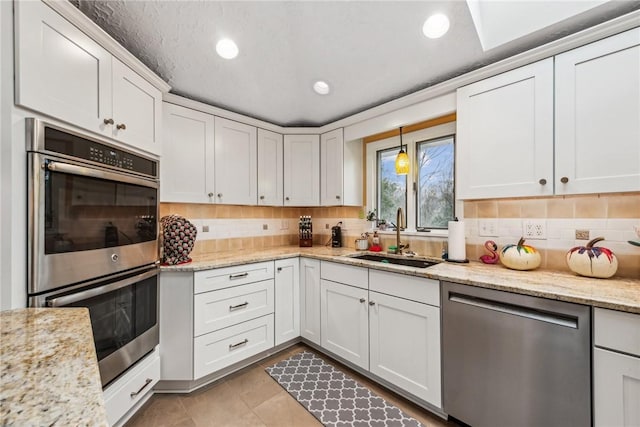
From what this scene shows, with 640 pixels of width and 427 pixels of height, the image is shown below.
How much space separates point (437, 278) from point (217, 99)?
7.47 feet

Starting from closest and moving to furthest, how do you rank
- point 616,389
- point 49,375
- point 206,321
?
point 49,375 < point 616,389 < point 206,321

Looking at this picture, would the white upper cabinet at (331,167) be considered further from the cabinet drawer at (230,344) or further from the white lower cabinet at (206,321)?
the cabinet drawer at (230,344)

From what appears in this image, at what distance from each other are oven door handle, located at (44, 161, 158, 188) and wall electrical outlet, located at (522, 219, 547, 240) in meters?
2.55

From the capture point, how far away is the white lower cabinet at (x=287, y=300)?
2447 millimetres

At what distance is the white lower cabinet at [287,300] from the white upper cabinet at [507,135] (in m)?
1.55

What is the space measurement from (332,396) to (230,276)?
3.69 feet

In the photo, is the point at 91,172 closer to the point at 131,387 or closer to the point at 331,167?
the point at 131,387

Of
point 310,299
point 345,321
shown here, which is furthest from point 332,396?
point 310,299

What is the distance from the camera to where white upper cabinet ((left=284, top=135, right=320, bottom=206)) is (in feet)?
9.88

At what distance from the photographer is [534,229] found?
186cm

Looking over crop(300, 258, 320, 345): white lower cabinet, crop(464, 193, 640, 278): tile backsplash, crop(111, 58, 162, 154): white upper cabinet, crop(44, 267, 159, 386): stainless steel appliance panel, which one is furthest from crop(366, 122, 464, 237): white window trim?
crop(44, 267, 159, 386): stainless steel appliance panel

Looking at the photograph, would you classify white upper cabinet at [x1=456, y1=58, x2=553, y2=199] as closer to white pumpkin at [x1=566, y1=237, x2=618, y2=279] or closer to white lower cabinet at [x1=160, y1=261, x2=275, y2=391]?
white pumpkin at [x1=566, y1=237, x2=618, y2=279]

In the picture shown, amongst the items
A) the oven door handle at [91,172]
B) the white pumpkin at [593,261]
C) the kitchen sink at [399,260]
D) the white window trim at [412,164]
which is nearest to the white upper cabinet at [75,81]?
the oven door handle at [91,172]

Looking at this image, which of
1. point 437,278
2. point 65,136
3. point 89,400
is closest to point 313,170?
point 437,278
